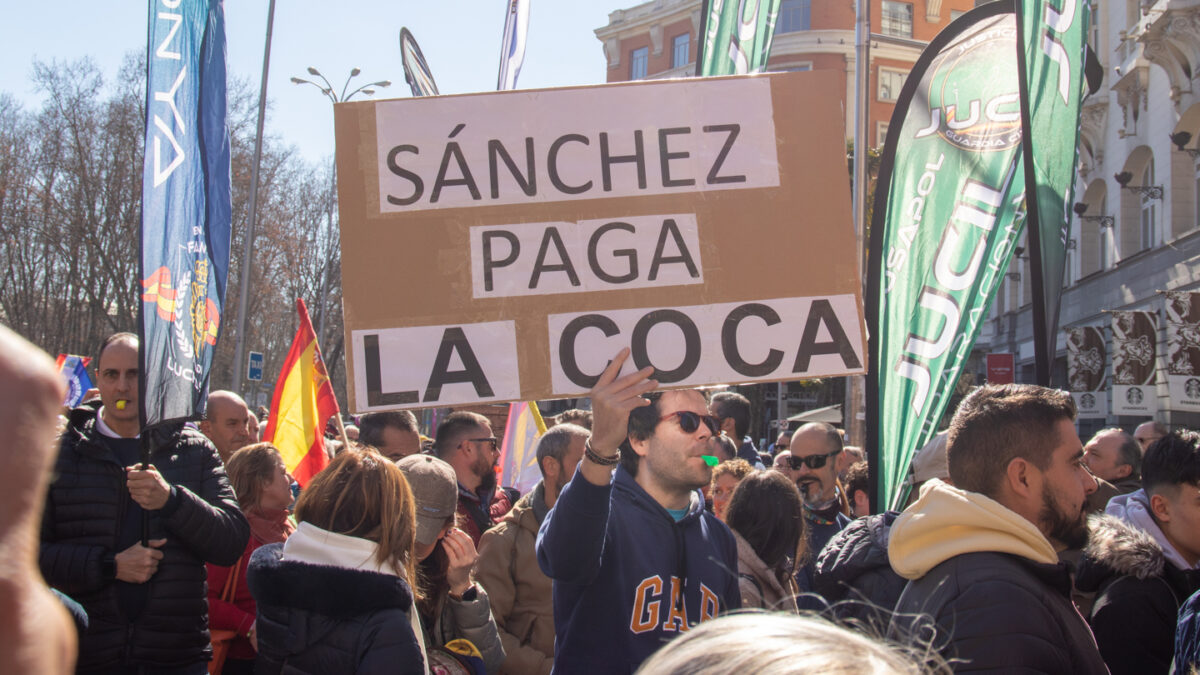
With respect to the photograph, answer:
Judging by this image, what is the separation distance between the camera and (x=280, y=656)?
2.98m

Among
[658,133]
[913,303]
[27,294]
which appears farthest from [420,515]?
[27,294]

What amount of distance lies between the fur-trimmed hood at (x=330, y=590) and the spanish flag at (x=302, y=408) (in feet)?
17.1

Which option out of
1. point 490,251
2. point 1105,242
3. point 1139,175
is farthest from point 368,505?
point 1105,242

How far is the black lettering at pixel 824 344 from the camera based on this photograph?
3494 mm

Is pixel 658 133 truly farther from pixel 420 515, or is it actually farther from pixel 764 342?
pixel 420 515

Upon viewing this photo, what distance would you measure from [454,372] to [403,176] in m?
0.69

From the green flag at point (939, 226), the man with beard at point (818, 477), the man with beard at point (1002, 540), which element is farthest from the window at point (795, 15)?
the man with beard at point (1002, 540)

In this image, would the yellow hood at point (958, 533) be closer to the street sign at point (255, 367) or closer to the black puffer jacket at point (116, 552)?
the black puffer jacket at point (116, 552)

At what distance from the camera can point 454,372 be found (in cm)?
342

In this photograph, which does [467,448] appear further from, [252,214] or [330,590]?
[252,214]

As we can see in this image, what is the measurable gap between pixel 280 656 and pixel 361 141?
1.66 meters

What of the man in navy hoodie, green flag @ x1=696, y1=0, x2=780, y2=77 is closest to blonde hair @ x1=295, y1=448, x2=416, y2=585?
the man in navy hoodie

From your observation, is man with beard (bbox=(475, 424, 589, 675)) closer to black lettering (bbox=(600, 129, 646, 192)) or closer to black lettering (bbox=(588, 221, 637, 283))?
black lettering (bbox=(588, 221, 637, 283))

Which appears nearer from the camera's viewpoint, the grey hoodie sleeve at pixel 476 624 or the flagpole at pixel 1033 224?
the grey hoodie sleeve at pixel 476 624
